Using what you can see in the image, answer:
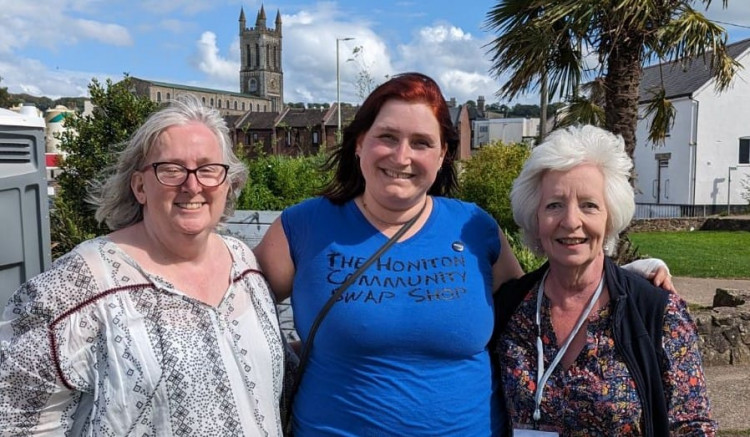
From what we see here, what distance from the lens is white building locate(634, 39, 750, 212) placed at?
28.6 meters

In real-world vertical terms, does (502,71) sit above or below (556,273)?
above

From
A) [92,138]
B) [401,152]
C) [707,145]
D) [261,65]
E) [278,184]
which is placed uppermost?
[261,65]

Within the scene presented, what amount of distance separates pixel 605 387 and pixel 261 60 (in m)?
139

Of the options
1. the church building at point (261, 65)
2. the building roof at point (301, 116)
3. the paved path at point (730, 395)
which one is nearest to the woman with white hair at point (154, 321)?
the paved path at point (730, 395)

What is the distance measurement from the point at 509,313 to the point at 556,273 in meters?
0.22

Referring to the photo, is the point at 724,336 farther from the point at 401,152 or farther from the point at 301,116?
the point at 301,116

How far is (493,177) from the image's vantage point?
13.6m

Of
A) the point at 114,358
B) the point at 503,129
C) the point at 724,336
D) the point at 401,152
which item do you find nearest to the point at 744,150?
the point at 503,129

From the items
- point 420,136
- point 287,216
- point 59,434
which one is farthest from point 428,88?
point 59,434

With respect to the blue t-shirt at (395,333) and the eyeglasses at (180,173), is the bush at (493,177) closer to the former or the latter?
the blue t-shirt at (395,333)

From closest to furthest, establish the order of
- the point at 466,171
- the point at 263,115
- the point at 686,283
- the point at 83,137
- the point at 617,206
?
the point at 617,206 → the point at 83,137 → the point at 686,283 → the point at 466,171 → the point at 263,115

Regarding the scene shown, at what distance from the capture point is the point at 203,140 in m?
2.04

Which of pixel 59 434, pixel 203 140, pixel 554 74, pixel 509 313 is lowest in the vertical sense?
pixel 59 434

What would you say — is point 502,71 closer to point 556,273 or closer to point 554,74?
point 554,74
